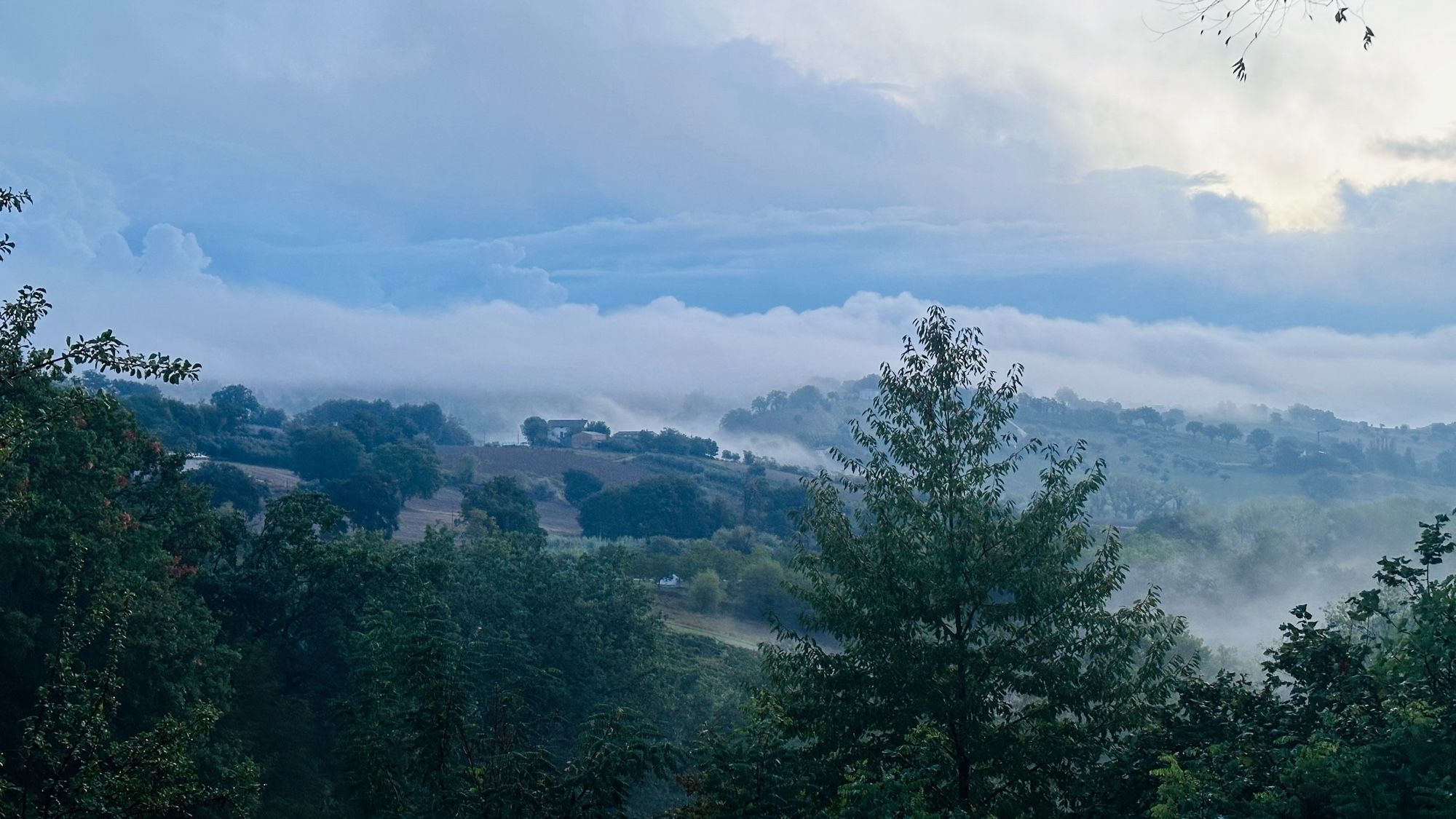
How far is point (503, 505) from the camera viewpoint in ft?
279

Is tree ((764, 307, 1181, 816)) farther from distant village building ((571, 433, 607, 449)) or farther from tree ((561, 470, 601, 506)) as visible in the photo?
distant village building ((571, 433, 607, 449))

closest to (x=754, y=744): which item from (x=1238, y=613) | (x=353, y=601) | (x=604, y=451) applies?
(x=353, y=601)

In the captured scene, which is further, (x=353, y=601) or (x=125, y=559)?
(x=353, y=601)

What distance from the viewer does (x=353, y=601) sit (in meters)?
33.6

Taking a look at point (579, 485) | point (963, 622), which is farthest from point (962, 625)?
point (579, 485)

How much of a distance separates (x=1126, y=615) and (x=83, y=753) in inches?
500

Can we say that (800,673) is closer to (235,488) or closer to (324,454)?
(235,488)

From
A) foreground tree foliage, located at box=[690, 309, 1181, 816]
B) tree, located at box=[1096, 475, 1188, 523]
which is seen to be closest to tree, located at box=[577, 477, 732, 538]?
tree, located at box=[1096, 475, 1188, 523]

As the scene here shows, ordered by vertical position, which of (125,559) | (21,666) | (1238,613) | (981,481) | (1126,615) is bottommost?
(1238,613)

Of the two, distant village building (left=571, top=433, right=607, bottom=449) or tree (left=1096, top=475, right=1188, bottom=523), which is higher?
distant village building (left=571, top=433, right=607, bottom=449)

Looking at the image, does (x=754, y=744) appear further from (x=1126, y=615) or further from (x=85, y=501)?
(x=85, y=501)

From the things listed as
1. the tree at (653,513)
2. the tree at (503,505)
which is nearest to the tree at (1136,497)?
the tree at (653,513)

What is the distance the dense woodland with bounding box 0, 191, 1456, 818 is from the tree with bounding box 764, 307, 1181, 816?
43mm

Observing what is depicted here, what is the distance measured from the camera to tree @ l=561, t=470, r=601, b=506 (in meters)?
129
